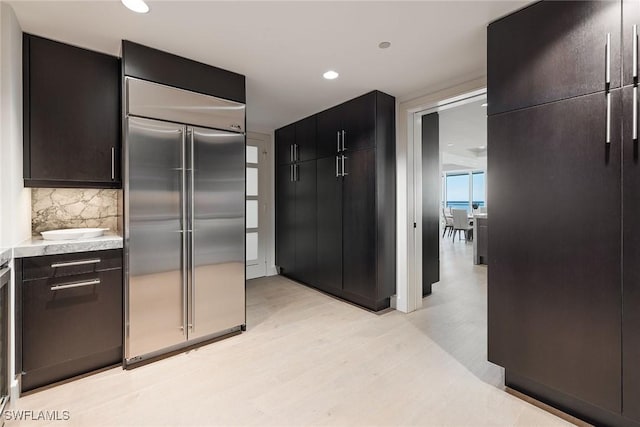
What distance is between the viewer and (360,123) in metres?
3.31

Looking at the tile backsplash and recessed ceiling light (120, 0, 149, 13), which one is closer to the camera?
recessed ceiling light (120, 0, 149, 13)

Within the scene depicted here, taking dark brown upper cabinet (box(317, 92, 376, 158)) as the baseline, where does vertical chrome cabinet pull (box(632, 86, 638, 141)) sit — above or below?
below

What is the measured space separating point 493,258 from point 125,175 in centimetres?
266

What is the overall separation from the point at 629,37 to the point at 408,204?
2086 mm

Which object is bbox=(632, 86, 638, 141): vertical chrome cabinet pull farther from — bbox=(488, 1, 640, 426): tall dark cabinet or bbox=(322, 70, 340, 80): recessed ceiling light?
bbox=(322, 70, 340, 80): recessed ceiling light

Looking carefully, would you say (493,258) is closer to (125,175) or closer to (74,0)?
(125,175)

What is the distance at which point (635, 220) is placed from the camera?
4.70ft

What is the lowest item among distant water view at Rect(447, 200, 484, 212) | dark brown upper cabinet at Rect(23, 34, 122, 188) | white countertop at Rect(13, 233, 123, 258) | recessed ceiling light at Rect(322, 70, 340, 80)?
white countertop at Rect(13, 233, 123, 258)

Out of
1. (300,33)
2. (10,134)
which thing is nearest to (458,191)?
(300,33)

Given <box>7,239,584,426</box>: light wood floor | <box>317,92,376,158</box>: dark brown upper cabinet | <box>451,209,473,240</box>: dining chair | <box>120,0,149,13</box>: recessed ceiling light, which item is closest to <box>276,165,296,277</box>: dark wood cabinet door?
<box>317,92,376,158</box>: dark brown upper cabinet

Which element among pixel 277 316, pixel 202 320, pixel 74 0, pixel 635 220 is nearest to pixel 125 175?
pixel 74 0

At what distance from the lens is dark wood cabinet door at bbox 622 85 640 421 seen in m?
1.43

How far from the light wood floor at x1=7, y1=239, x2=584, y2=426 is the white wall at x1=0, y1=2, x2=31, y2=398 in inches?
27.0

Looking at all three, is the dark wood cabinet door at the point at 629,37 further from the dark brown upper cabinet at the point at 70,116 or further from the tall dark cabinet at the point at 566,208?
the dark brown upper cabinet at the point at 70,116
